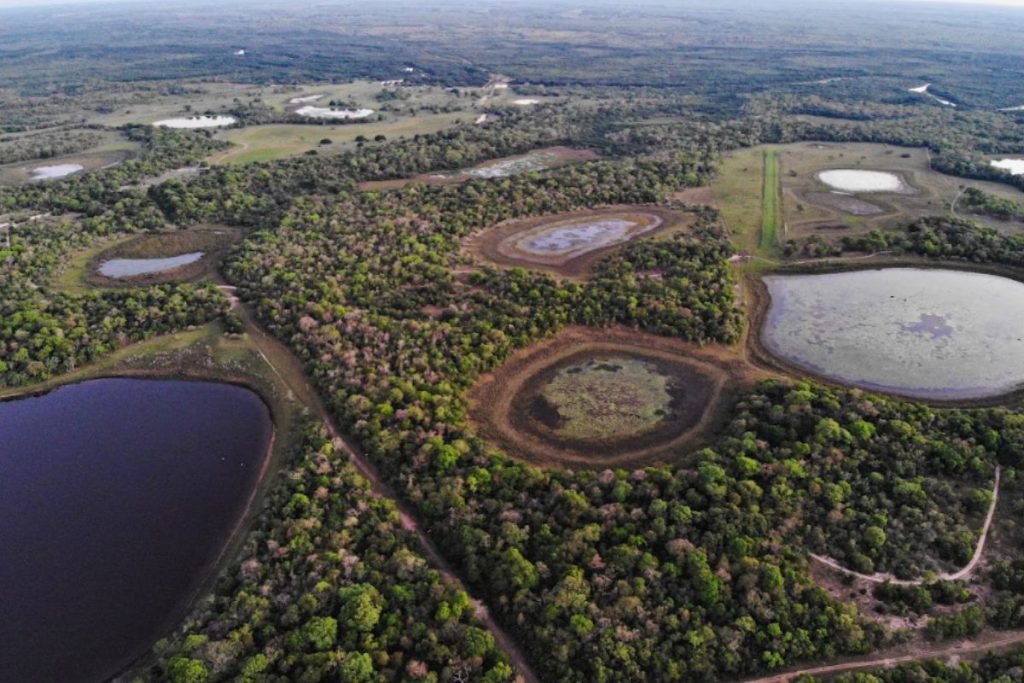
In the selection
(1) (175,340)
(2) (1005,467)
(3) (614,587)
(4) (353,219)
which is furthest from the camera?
(4) (353,219)

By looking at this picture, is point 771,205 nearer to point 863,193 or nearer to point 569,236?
point 863,193

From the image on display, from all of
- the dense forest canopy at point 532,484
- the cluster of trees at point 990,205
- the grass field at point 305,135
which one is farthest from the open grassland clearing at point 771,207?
the grass field at point 305,135

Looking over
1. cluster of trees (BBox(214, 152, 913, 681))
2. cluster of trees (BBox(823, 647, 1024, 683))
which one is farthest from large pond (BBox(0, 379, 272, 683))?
cluster of trees (BBox(823, 647, 1024, 683))

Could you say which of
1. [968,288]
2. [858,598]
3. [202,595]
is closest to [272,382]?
[202,595]

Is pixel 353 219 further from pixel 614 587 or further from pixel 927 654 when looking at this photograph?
pixel 927 654

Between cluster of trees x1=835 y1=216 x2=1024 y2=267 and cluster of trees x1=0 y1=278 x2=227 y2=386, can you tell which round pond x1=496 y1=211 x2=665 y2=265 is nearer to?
cluster of trees x1=835 y1=216 x2=1024 y2=267

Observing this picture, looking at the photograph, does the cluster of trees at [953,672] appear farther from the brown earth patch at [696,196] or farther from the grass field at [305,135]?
the grass field at [305,135]
